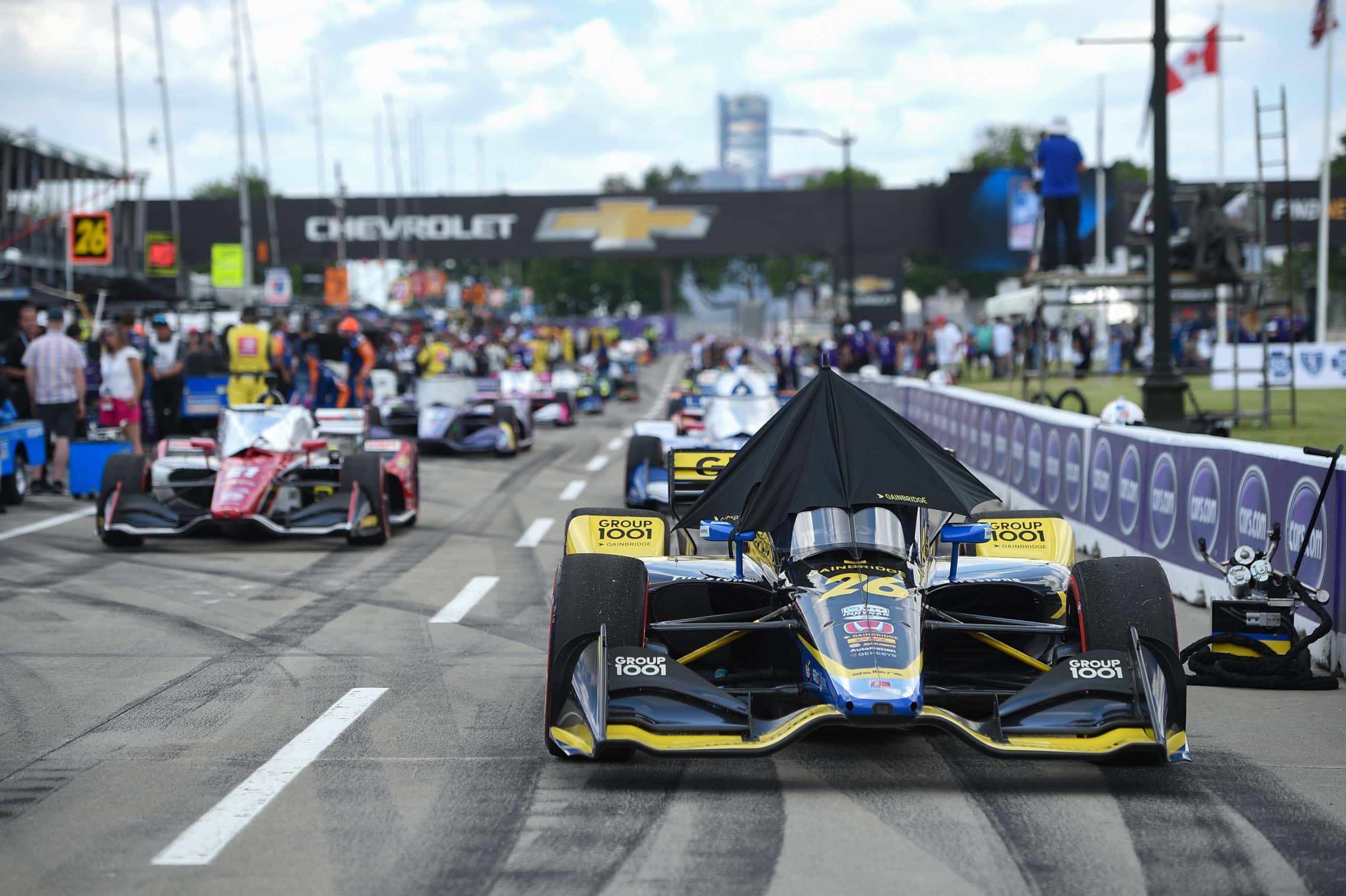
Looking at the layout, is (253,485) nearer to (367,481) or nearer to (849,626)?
(367,481)

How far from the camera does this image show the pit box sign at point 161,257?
122 ft

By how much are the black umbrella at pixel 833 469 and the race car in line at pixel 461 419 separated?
1701 centimetres

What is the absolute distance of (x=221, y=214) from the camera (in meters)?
57.7

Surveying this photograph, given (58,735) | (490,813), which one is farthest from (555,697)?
(58,735)

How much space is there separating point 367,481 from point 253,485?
38.0 inches

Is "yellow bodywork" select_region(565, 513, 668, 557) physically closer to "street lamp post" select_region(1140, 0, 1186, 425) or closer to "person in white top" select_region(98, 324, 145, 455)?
"street lamp post" select_region(1140, 0, 1186, 425)

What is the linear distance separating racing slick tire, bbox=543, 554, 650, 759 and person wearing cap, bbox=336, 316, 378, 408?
14953mm

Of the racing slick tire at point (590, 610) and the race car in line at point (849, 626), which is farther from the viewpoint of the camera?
the racing slick tire at point (590, 610)

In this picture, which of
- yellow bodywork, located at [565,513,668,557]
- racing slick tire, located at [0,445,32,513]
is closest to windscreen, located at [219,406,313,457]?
racing slick tire, located at [0,445,32,513]

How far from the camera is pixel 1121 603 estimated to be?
260 inches

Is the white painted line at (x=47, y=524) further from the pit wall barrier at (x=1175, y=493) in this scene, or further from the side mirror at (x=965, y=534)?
the side mirror at (x=965, y=534)

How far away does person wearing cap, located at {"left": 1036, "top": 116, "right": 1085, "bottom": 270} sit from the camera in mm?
19203

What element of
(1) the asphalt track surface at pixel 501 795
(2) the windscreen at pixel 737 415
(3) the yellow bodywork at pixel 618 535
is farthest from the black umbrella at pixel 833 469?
(2) the windscreen at pixel 737 415

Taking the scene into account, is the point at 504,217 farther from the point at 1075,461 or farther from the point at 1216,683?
the point at 1216,683
